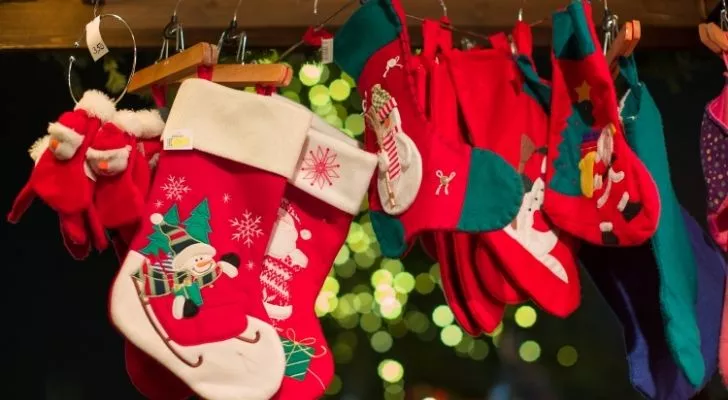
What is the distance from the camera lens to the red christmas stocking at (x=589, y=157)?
899mm

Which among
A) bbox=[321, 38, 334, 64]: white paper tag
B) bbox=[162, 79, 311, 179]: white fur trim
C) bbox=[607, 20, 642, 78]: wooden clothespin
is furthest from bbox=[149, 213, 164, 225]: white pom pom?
bbox=[607, 20, 642, 78]: wooden clothespin

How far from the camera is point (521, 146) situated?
102 cm

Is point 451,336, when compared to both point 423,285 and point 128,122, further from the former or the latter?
point 128,122

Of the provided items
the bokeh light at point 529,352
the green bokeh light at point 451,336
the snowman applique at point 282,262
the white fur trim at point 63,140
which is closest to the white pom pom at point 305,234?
the snowman applique at point 282,262

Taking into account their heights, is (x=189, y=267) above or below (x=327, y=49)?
below

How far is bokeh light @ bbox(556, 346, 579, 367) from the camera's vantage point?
5.16 feet

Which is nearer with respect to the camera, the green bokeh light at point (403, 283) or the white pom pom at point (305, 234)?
the white pom pom at point (305, 234)

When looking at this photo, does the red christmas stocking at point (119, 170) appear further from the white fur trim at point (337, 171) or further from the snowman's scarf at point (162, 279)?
the white fur trim at point (337, 171)

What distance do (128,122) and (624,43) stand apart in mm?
647

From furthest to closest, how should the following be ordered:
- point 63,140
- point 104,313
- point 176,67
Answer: point 104,313 → point 176,67 → point 63,140

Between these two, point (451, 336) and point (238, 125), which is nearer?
point (238, 125)

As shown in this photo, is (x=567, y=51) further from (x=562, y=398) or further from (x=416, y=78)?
(x=562, y=398)

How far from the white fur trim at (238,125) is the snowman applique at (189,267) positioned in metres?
0.12

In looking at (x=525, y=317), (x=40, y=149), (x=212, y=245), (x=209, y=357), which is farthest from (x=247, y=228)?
(x=525, y=317)
